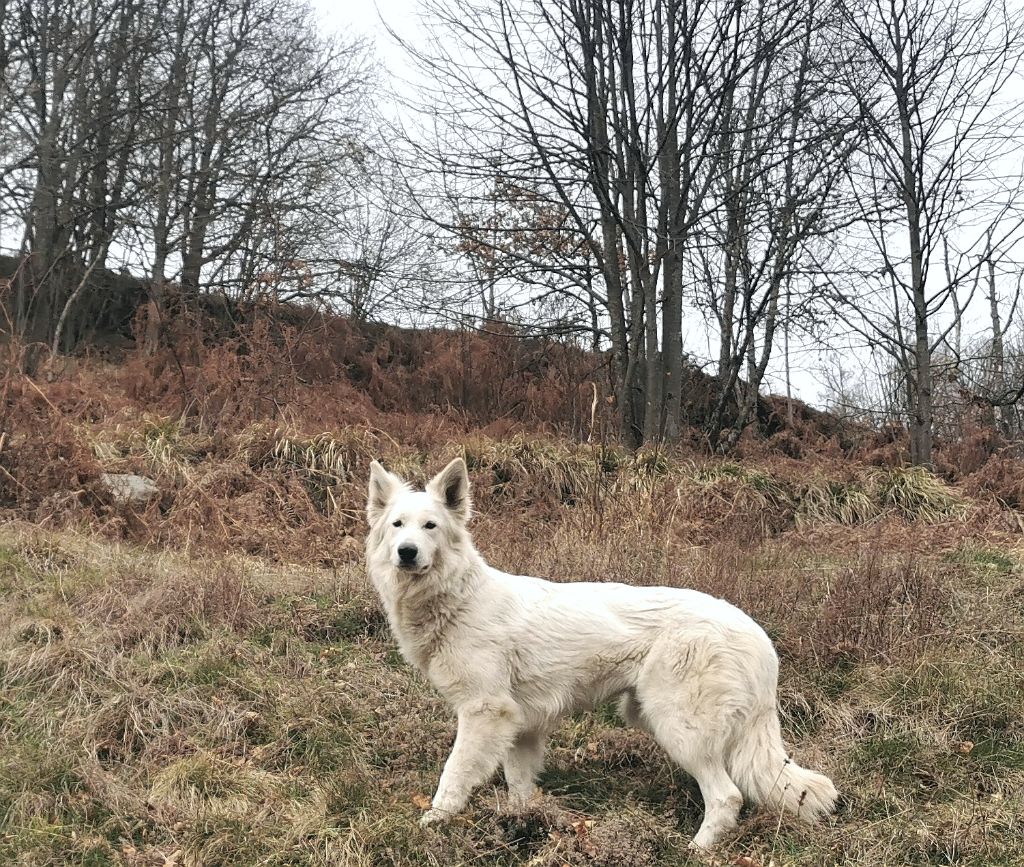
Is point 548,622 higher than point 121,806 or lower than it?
higher

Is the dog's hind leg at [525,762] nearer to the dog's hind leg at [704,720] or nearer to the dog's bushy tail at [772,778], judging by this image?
the dog's hind leg at [704,720]

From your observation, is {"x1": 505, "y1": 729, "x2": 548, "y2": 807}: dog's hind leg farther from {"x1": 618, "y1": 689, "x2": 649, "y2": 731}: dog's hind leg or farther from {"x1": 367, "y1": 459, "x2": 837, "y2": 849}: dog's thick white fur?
{"x1": 618, "y1": 689, "x2": 649, "y2": 731}: dog's hind leg

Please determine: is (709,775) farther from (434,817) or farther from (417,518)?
(417,518)

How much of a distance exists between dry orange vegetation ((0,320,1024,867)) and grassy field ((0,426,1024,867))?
19mm

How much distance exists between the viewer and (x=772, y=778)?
11.6 feet

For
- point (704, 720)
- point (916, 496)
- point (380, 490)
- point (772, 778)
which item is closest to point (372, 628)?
point (380, 490)

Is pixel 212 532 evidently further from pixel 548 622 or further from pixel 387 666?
pixel 548 622

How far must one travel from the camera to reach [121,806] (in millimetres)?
3697

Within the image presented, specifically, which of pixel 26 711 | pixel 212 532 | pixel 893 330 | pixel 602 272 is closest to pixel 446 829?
pixel 26 711

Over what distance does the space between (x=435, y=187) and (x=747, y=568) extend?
23.0 feet

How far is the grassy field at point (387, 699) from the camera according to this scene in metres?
3.49

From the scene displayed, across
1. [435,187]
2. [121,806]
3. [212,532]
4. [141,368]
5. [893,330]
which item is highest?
[435,187]

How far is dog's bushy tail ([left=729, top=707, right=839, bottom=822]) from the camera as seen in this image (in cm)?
353

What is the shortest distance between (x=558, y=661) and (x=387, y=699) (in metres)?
1.52
